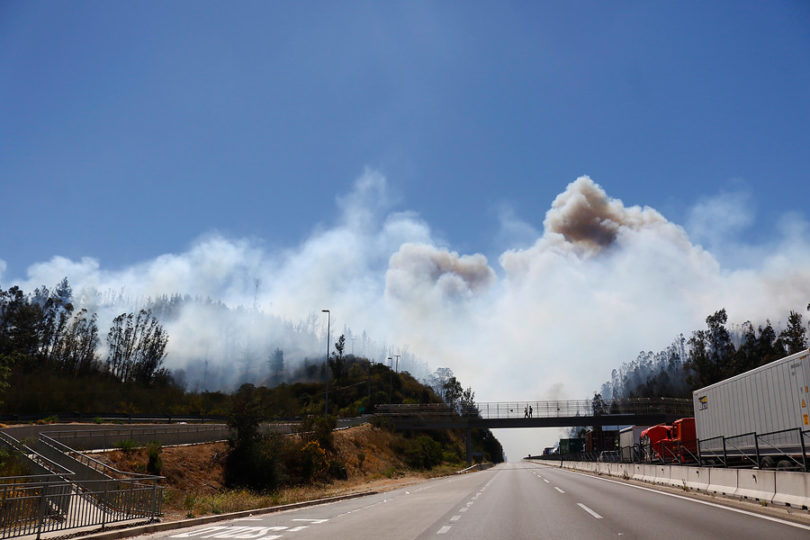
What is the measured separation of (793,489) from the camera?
41.8 feet

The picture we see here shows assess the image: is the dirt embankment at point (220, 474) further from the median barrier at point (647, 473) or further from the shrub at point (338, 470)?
the median barrier at point (647, 473)

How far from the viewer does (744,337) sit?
8194 cm

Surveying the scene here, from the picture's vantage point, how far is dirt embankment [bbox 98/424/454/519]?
819 inches

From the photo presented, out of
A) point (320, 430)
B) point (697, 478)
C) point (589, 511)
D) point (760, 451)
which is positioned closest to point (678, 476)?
point (697, 478)

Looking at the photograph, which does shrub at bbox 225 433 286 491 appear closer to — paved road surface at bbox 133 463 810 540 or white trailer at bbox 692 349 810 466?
paved road surface at bbox 133 463 810 540

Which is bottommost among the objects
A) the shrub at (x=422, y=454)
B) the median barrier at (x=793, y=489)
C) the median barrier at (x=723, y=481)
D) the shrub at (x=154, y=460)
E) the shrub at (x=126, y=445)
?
the shrub at (x=422, y=454)

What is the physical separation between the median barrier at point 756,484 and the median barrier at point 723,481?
369mm

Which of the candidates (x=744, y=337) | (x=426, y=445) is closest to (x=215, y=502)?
(x=426, y=445)

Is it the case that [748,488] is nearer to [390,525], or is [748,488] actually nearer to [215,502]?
[390,525]

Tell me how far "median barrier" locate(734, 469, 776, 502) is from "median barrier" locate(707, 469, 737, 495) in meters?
0.37

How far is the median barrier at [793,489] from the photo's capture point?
1211cm

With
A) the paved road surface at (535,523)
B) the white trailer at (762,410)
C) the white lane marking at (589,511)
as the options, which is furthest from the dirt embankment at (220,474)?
the white trailer at (762,410)

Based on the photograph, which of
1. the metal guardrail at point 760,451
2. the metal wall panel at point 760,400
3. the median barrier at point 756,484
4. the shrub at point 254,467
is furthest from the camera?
the shrub at point 254,467

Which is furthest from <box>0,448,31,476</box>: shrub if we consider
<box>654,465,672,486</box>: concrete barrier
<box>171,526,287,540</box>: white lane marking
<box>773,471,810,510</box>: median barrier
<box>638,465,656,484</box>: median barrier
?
<box>638,465,656,484</box>: median barrier
